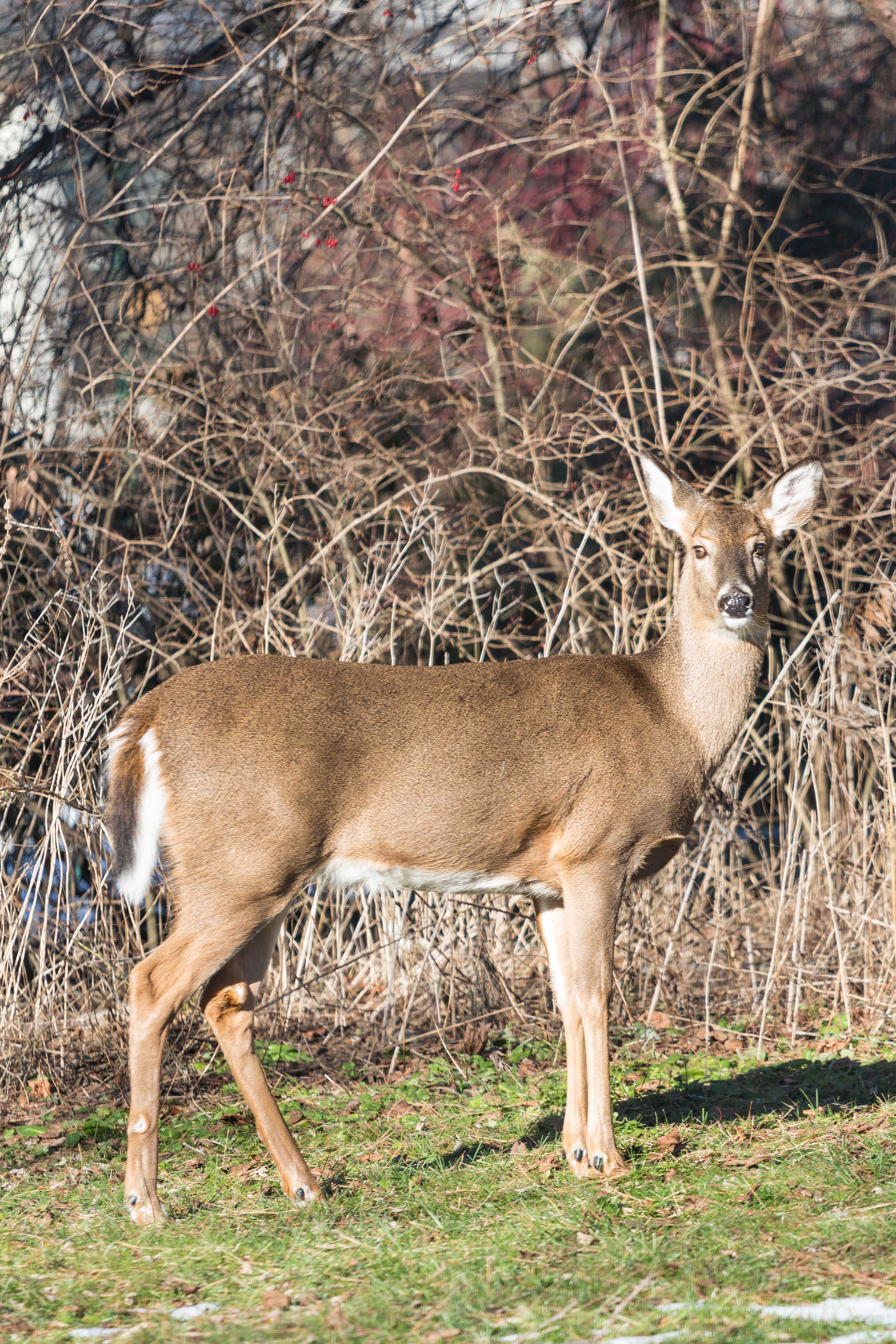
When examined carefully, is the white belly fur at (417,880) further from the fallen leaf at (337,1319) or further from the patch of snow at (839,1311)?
the patch of snow at (839,1311)

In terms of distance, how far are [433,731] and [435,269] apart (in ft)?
14.7

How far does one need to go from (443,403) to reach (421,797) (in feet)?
12.5

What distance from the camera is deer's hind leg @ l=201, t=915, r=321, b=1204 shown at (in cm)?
428

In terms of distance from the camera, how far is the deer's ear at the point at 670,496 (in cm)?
497

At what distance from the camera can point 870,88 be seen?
9.26 meters

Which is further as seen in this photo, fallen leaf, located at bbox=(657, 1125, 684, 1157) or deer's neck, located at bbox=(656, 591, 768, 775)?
deer's neck, located at bbox=(656, 591, 768, 775)

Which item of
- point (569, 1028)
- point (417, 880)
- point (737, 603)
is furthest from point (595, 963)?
point (737, 603)

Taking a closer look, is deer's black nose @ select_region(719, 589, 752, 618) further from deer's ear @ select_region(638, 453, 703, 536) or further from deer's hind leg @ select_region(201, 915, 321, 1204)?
deer's hind leg @ select_region(201, 915, 321, 1204)

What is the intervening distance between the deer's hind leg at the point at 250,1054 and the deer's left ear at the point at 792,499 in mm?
2218

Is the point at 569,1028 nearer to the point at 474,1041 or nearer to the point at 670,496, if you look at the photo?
the point at 474,1041

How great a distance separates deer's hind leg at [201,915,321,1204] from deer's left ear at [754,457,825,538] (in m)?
2.22

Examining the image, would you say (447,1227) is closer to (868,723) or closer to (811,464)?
(811,464)

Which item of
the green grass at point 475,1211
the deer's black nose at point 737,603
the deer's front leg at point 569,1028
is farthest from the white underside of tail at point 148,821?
the deer's black nose at point 737,603

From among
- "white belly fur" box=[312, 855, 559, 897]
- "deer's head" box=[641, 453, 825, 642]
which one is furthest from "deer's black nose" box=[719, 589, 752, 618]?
"white belly fur" box=[312, 855, 559, 897]
